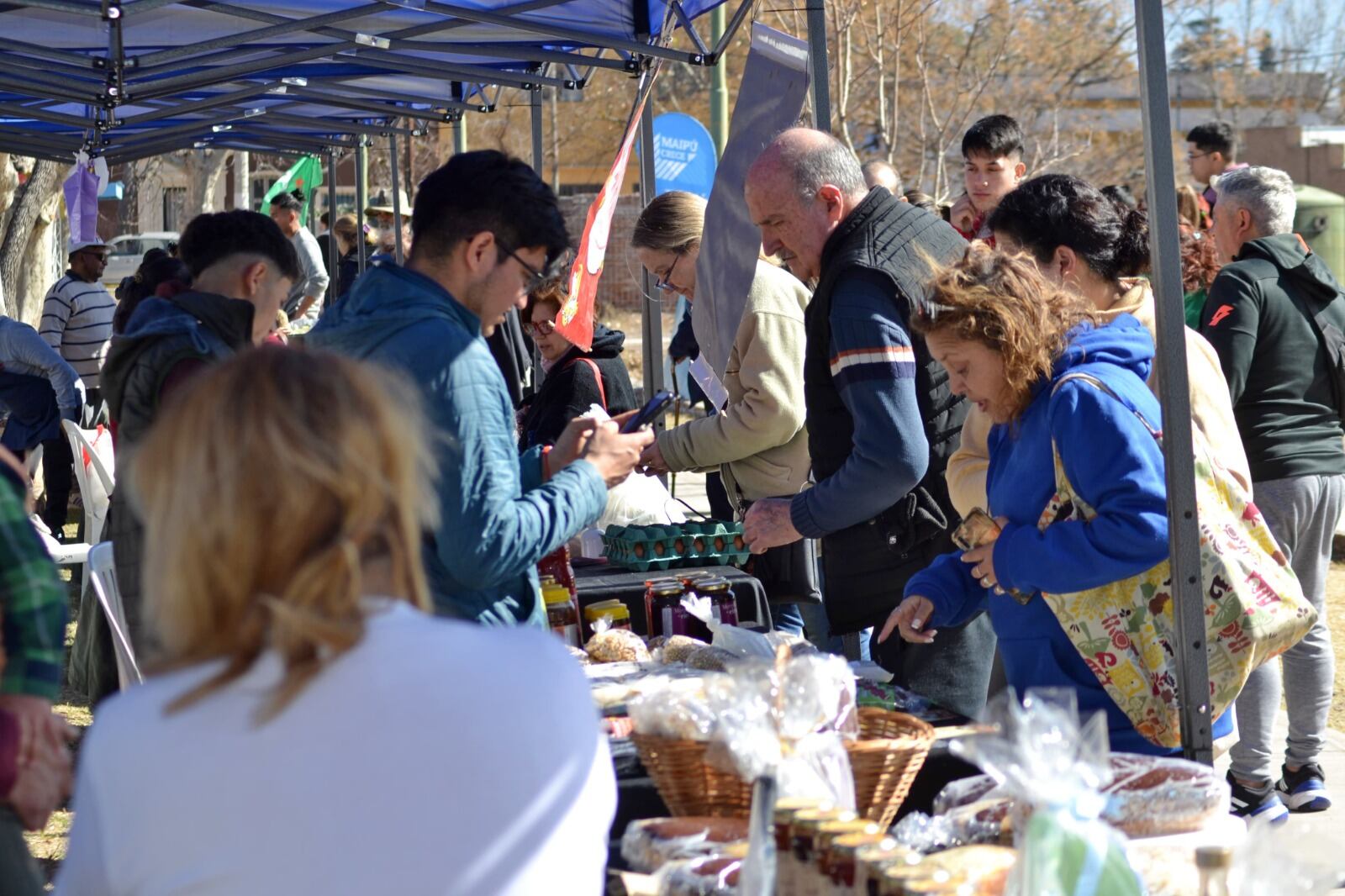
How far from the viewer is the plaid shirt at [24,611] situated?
217 cm

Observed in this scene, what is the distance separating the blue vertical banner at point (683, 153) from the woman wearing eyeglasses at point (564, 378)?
11.0 feet

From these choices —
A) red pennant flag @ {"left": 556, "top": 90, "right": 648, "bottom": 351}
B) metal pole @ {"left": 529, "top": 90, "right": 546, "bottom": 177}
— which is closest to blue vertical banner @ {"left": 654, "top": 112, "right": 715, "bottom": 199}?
metal pole @ {"left": 529, "top": 90, "right": 546, "bottom": 177}

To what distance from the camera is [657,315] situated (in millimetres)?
6602

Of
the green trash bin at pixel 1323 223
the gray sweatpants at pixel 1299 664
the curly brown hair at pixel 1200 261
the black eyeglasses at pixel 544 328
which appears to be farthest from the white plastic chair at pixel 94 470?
the green trash bin at pixel 1323 223

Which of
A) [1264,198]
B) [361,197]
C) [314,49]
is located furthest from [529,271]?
[361,197]

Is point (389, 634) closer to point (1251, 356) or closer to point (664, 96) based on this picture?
point (1251, 356)

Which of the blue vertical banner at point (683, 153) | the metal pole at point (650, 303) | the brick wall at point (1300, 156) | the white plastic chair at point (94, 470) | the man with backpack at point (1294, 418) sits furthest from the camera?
the brick wall at point (1300, 156)

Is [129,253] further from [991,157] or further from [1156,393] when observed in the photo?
[1156,393]

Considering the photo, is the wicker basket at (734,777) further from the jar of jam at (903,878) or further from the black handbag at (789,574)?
the black handbag at (789,574)

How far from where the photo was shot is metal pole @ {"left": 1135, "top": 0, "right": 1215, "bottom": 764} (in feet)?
8.60

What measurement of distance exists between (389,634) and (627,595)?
274cm

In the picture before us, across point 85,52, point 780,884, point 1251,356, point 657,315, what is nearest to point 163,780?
→ point 780,884

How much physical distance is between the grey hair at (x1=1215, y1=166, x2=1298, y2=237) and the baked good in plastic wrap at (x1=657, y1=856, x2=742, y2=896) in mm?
3743

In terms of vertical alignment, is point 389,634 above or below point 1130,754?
above
